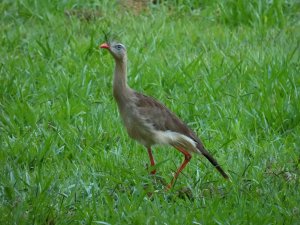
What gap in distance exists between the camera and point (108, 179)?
21.5 ft

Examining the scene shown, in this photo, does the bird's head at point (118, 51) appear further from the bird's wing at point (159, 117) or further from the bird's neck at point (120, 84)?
the bird's wing at point (159, 117)

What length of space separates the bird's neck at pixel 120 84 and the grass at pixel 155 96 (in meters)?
0.46

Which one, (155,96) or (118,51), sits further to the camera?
(155,96)

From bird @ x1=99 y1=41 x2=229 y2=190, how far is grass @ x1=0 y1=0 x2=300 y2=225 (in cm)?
17

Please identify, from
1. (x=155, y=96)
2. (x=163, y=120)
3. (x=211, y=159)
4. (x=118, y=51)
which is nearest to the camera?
(x=211, y=159)

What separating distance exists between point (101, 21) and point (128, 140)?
267 cm

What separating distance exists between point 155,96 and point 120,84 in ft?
4.55

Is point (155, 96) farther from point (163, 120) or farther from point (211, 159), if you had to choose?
point (211, 159)

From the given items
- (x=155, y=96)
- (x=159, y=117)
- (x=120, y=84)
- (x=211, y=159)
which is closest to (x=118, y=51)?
(x=120, y=84)

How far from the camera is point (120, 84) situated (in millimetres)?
6859

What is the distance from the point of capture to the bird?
670cm

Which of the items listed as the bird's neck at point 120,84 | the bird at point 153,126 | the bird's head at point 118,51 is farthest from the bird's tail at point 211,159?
the bird's head at point 118,51

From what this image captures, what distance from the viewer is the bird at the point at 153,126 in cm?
670

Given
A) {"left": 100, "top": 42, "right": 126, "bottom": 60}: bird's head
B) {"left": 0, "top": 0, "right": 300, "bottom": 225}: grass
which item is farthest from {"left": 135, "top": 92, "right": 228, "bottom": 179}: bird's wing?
{"left": 100, "top": 42, "right": 126, "bottom": 60}: bird's head
